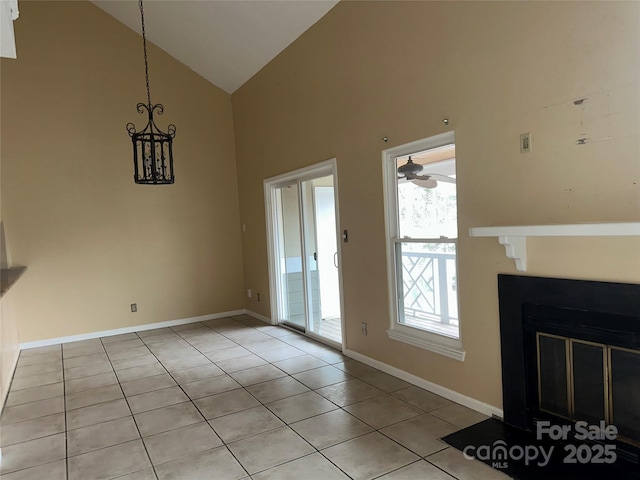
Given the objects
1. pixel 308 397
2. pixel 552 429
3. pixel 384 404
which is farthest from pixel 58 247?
pixel 552 429

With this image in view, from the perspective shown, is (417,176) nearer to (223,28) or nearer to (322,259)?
(322,259)

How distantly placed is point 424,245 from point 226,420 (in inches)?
75.8

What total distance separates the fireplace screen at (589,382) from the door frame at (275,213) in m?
2.03

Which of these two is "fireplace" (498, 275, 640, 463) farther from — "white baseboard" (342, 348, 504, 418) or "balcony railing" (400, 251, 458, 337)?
"balcony railing" (400, 251, 458, 337)

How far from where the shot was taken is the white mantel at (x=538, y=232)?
1.80 m

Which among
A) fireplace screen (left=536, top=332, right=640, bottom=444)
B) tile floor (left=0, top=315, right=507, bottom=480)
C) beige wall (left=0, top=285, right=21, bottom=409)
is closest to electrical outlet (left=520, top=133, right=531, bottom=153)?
fireplace screen (left=536, top=332, right=640, bottom=444)

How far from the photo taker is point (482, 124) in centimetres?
266

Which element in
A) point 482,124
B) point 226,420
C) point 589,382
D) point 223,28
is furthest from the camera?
point 223,28

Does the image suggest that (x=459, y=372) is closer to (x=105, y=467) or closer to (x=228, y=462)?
(x=228, y=462)

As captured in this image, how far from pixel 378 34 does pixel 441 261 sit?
187cm

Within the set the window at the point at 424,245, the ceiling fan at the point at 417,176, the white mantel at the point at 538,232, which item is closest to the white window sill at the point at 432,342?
the window at the point at 424,245

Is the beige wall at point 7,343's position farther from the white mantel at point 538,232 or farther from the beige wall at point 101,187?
the white mantel at point 538,232

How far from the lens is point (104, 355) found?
4621mm

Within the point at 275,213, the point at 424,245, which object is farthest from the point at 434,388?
the point at 275,213
